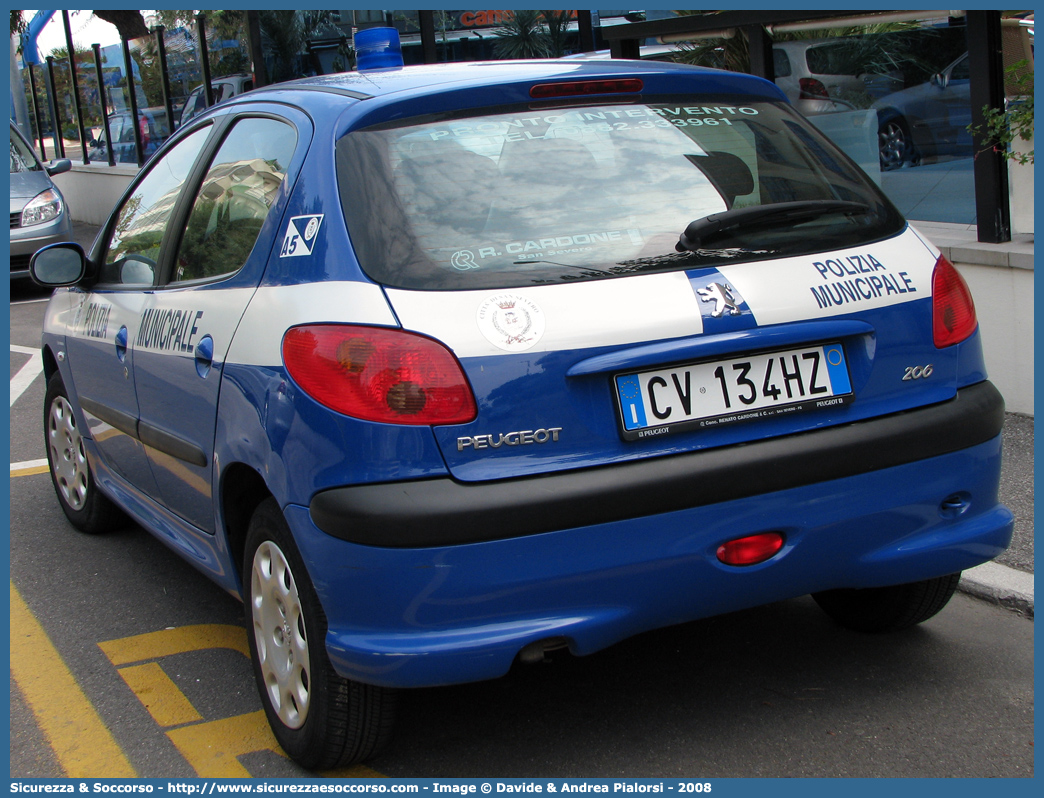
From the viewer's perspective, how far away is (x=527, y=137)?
2.87 metres

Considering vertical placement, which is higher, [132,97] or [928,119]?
[132,97]

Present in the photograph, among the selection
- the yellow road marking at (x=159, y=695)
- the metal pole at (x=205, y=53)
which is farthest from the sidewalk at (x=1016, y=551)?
the metal pole at (x=205, y=53)

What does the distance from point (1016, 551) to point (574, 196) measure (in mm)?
2277

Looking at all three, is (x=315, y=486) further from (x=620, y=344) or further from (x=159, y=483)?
(x=159, y=483)

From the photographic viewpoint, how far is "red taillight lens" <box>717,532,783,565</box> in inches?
103

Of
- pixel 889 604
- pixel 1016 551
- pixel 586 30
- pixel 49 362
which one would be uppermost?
pixel 586 30

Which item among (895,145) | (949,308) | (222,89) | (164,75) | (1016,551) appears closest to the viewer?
(949,308)

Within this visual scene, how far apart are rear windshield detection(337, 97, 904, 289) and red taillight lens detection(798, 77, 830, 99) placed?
14.6 ft

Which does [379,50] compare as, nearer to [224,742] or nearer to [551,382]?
[551,382]

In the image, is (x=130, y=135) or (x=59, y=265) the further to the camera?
(x=130, y=135)

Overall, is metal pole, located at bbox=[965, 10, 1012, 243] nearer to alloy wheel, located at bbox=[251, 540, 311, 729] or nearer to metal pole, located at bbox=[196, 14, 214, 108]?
alloy wheel, located at bbox=[251, 540, 311, 729]

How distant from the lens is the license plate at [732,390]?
2545mm

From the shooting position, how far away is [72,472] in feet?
16.4

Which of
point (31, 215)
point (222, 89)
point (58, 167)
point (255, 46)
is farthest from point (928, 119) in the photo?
point (222, 89)
